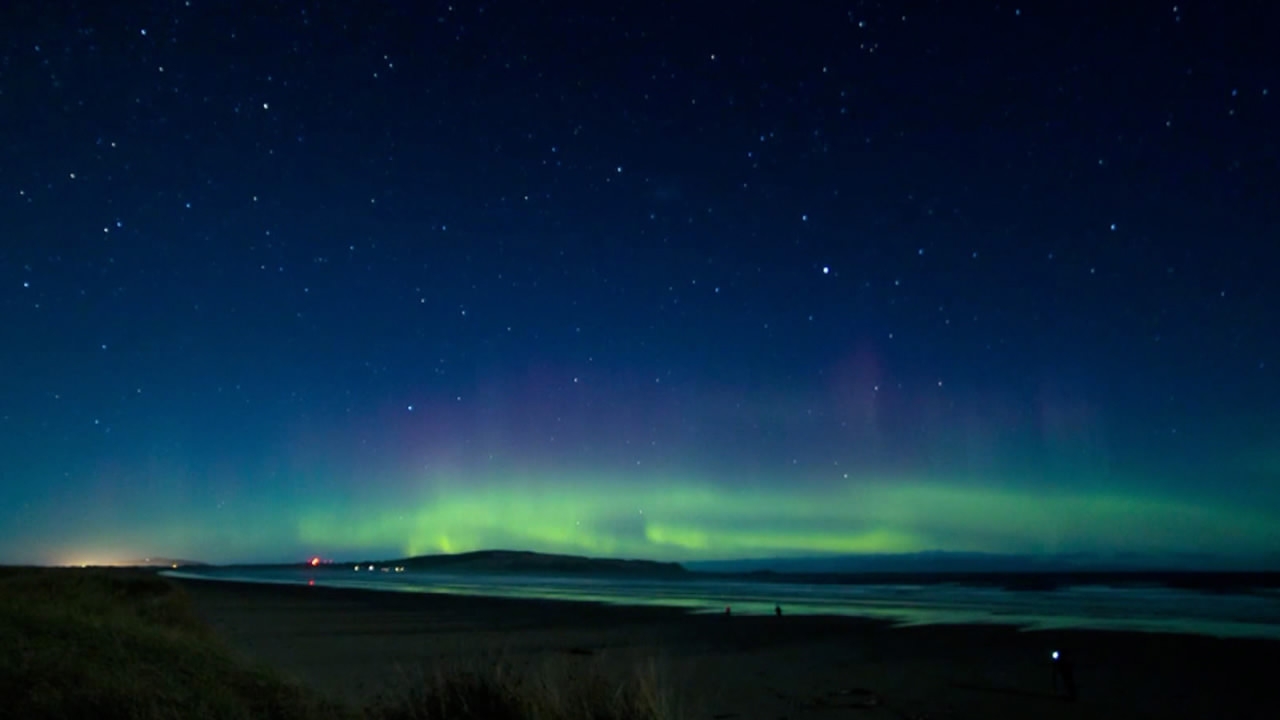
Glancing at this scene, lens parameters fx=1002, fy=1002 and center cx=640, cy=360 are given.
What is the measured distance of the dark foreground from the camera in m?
9.70

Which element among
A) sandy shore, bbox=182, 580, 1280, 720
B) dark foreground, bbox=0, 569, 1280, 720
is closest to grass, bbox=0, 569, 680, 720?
dark foreground, bbox=0, 569, 1280, 720

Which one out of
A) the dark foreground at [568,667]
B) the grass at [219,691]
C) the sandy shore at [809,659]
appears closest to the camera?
the grass at [219,691]

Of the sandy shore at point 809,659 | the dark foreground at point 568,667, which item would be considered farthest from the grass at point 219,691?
the sandy shore at point 809,659

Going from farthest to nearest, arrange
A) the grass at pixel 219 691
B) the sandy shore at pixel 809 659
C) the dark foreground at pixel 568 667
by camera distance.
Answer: the sandy shore at pixel 809 659 → the dark foreground at pixel 568 667 → the grass at pixel 219 691

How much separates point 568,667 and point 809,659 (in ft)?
28.9

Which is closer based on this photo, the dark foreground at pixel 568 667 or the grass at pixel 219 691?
the grass at pixel 219 691

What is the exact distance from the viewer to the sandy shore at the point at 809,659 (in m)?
15.6

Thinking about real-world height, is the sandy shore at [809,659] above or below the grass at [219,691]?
below

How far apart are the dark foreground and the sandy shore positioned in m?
0.08

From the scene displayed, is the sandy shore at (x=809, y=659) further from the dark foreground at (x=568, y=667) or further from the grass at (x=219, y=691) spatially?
the grass at (x=219, y=691)

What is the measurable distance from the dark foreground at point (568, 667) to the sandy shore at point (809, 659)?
8cm

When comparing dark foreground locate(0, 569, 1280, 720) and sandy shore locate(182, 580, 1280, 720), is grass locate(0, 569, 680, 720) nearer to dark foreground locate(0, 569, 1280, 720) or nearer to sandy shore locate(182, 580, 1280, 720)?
dark foreground locate(0, 569, 1280, 720)

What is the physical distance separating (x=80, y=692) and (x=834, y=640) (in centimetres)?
2155

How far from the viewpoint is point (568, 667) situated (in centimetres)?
1541
